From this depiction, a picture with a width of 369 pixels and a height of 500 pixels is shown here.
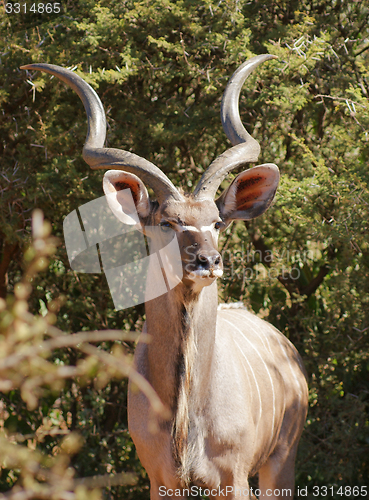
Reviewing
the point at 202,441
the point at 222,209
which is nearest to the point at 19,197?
the point at 222,209

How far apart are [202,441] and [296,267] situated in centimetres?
235

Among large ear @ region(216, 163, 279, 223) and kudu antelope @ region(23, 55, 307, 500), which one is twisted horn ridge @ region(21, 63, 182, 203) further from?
large ear @ region(216, 163, 279, 223)

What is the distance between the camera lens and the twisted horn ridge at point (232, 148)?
242cm

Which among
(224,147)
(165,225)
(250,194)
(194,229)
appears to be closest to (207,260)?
(194,229)

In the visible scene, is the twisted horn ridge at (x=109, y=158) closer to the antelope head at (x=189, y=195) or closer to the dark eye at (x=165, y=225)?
the antelope head at (x=189, y=195)

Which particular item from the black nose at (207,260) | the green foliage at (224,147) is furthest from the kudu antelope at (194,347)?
the green foliage at (224,147)

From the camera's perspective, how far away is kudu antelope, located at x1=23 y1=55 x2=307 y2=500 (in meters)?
2.29

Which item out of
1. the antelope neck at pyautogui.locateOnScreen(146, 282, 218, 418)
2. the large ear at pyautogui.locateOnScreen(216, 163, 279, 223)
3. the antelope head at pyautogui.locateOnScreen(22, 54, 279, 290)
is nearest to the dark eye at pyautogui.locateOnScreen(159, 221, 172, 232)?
the antelope head at pyautogui.locateOnScreen(22, 54, 279, 290)

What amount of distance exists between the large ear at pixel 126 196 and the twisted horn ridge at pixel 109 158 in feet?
0.17

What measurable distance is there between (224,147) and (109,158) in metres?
2.04

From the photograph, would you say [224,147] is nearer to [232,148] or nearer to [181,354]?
[232,148]

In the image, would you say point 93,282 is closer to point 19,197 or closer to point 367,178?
point 19,197

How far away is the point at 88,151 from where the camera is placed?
2514 millimetres

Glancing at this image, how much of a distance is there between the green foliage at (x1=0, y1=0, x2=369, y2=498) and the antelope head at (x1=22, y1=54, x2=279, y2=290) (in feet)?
3.29
